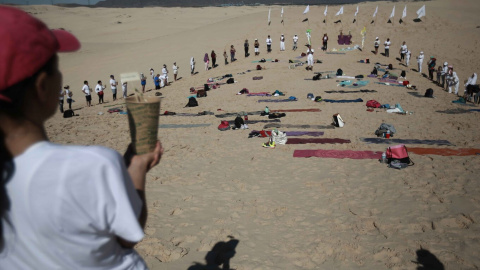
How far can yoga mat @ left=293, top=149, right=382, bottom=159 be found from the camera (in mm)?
9148

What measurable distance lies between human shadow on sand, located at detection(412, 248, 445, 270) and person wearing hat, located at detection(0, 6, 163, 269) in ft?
15.5

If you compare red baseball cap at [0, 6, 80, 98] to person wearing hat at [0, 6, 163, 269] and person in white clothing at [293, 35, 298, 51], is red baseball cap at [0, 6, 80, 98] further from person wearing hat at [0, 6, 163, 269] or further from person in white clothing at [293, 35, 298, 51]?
person in white clothing at [293, 35, 298, 51]

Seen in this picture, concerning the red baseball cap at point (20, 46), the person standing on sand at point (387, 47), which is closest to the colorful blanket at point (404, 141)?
the red baseball cap at point (20, 46)

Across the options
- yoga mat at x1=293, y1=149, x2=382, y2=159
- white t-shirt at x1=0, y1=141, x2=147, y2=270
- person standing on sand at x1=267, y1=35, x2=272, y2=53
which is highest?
white t-shirt at x1=0, y1=141, x2=147, y2=270

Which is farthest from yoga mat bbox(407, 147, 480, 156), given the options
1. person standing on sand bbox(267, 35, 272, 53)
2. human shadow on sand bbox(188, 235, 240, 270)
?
person standing on sand bbox(267, 35, 272, 53)

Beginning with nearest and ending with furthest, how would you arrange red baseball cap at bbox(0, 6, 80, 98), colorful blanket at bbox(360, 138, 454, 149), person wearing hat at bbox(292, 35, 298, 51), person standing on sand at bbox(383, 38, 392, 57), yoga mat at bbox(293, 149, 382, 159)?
red baseball cap at bbox(0, 6, 80, 98) < yoga mat at bbox(293, 149, 382, 159) < colorful blanket at bbox(360, 138, 454, 149) < person standing on sand at bbox(383, 38, 392, 57) < person wearing hat at bbox(292, 35, 298, 51)

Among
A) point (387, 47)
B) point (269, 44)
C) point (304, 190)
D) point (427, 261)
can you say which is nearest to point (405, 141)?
point (304, 190)

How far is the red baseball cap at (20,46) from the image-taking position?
1067 millimetres

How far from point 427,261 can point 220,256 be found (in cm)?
299

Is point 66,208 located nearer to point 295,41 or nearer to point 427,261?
point 427,261

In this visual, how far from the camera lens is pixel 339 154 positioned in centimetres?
937

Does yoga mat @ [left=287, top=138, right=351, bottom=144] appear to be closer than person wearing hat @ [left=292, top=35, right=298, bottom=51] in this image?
Yes

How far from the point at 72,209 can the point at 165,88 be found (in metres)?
22.7

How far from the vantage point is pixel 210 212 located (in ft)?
20.7
